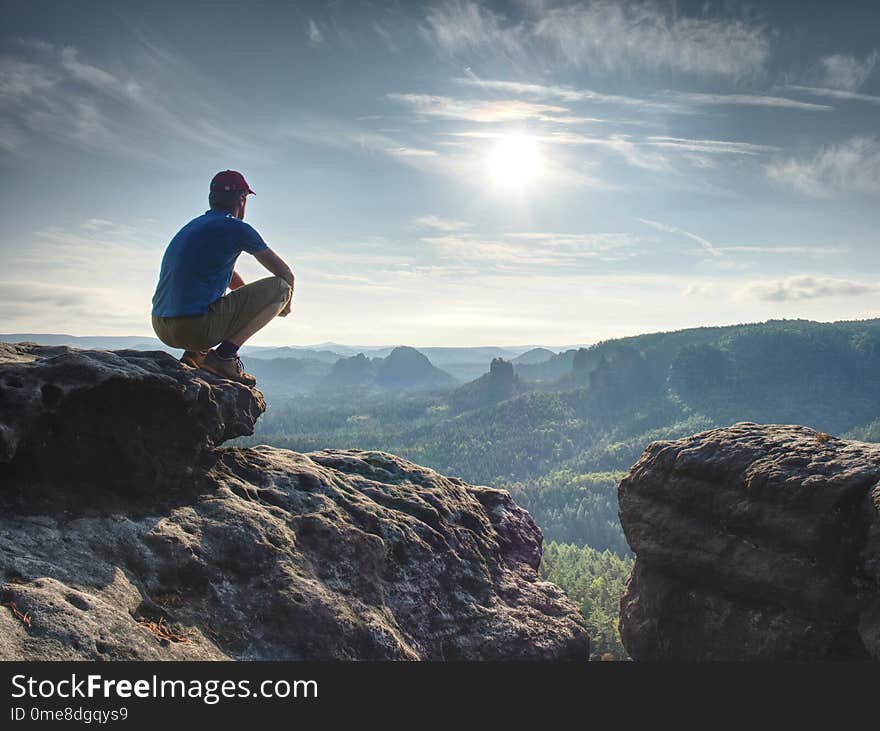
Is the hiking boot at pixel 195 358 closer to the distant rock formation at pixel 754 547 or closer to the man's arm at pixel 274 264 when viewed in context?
the man's arm at pixel 274 264

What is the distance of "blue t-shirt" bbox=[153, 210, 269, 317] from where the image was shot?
496 inches

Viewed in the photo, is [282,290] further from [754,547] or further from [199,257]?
[754,547]

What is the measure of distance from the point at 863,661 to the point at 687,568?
13.0ft

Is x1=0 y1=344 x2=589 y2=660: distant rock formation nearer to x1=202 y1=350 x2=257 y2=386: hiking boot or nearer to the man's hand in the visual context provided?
x1=202 y1=350 x2=257 y2=386: hiking boot

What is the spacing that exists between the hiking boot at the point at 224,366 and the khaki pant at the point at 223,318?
0.41m

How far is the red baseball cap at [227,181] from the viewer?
13281mm

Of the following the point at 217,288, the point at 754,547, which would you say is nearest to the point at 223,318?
the point at 217,288

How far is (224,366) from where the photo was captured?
1402 centimetres

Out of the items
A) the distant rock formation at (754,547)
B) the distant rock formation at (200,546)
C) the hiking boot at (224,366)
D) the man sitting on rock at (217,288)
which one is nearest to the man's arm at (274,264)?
the man sitting on rock at (217,288)

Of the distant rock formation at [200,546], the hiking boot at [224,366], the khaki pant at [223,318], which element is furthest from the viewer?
the hiking boot at [224,366]

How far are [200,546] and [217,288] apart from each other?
5423mm

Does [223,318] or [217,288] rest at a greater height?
[217,288]

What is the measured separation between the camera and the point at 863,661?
452 inches

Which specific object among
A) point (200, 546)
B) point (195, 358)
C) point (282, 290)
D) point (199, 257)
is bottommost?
point (200, 546)
